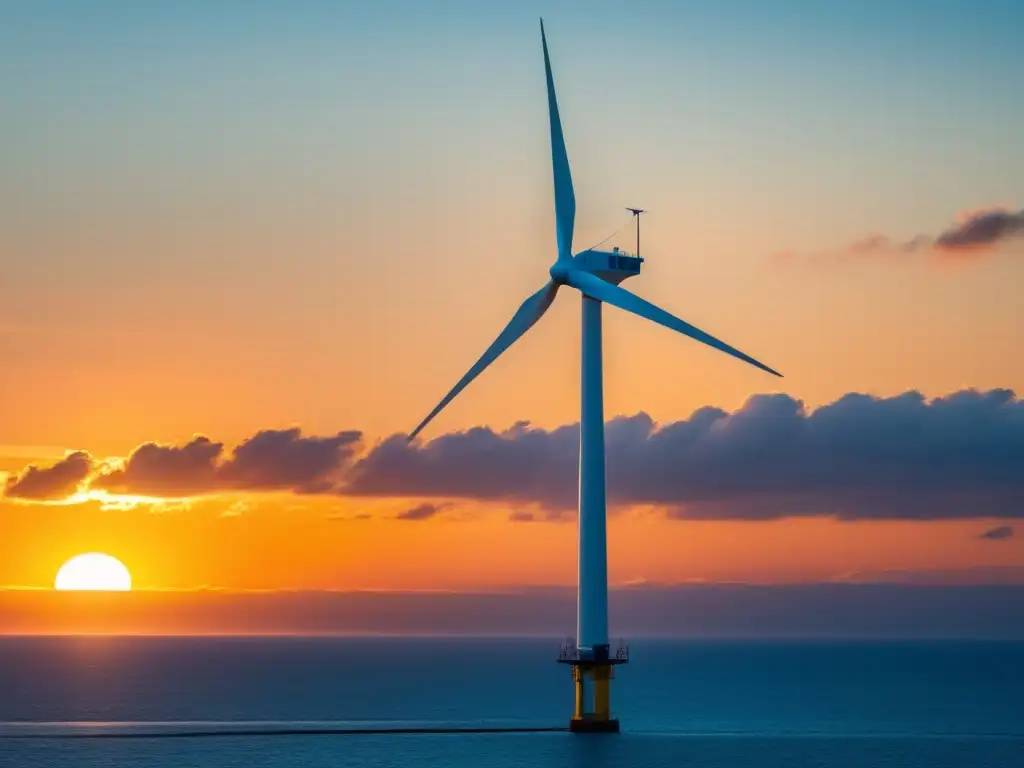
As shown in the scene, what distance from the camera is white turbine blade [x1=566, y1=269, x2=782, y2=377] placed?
124444 mm

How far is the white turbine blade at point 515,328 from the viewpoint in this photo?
5241 inches

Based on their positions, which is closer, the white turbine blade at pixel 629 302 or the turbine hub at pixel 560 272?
the white turbine blade at pixel 629 302

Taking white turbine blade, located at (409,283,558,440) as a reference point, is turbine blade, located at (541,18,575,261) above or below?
above

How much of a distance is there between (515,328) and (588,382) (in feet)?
27.5

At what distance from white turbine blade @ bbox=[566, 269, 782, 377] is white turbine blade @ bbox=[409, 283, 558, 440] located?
8.39 feet

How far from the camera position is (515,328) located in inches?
5399

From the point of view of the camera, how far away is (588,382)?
140000 millimetres

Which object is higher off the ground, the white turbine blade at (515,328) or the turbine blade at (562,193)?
the turbine blade at (562,193)

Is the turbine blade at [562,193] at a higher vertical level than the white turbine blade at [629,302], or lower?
higher

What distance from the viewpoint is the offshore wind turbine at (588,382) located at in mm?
136625

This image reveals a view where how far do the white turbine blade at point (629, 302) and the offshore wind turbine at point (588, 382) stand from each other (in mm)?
84

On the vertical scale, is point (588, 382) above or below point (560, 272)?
below

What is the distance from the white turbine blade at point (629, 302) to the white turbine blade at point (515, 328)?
2557 mm

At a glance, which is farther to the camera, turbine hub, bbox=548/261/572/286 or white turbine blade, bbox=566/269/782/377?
turbine hub, bbox=548/261/572/286
